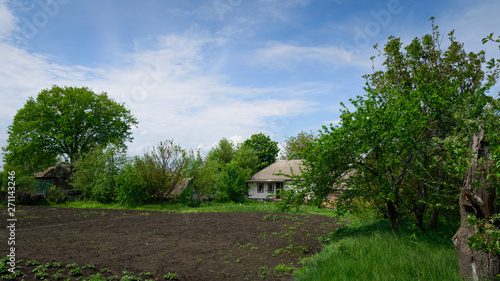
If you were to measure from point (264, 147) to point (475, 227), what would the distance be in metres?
51.9

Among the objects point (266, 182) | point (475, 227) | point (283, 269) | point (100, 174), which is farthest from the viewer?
point (266, 182)

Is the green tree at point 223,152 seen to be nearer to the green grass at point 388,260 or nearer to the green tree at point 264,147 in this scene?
the green tree at point 264,147

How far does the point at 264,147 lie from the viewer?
2255 inches

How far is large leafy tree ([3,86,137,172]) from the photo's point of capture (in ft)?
121

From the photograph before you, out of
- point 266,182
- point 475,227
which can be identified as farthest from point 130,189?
point 475,227

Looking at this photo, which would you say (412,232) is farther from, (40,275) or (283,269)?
(40,275)

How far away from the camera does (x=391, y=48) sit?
543 inches

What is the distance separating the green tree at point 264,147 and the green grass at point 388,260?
46565 millimetres

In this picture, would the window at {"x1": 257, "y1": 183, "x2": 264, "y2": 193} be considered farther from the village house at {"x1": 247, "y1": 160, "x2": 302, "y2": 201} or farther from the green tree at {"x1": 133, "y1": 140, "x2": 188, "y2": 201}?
the green tree at {"x1": 133, "y1": 140, "x2": 188, "y2": 201}

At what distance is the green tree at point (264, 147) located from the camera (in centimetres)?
5634

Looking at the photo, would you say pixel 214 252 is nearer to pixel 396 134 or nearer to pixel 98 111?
pixel 396 134

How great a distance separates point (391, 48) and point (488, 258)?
11001mm

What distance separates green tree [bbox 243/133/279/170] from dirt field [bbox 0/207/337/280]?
136 feet

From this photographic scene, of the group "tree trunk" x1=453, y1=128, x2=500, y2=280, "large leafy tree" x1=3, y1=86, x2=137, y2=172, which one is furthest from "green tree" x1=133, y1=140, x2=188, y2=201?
"tree trunk" x1=453, y1=128, x2=500, y2=280
